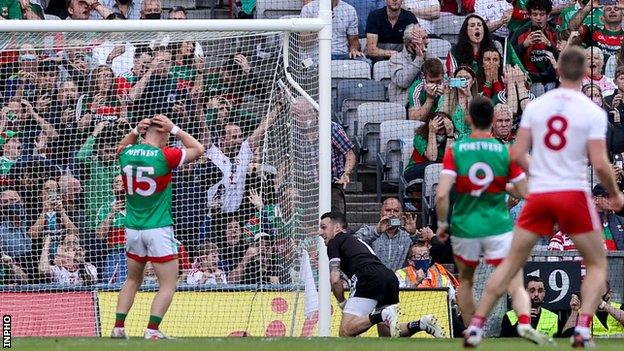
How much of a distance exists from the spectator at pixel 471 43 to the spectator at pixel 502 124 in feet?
3.26

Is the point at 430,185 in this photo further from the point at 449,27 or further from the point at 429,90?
the point at 449,27

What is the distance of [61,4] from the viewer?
19.3m

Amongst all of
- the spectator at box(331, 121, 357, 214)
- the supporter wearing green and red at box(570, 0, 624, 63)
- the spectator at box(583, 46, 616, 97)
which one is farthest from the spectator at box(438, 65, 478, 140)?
the supporter wearing green and red at box(570, 0, 624, 63)

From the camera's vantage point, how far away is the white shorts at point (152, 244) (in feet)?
44.1

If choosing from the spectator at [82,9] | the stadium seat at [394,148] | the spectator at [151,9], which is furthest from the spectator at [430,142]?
the spectator at [82,9]

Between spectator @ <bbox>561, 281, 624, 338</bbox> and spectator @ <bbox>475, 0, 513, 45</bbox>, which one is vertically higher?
spectator @ <bbox>475, 0, 513, 45</bbox>

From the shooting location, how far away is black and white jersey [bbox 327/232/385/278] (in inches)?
612

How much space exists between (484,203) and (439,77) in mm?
Answer: 7646

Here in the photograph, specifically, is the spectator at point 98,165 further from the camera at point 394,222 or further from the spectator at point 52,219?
the camera at point 394,222

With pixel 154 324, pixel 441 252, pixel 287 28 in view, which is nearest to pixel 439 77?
pixel 441 252

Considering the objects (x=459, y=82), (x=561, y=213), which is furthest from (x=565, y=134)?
(x=459, y=82)

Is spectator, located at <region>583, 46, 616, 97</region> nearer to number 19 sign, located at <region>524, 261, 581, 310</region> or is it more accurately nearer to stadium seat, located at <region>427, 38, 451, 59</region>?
stadium seat, located at <region>427, 38, 451, 59</region>

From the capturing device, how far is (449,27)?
2067cm

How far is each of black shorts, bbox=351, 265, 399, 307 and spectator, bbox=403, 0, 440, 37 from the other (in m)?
5.67
